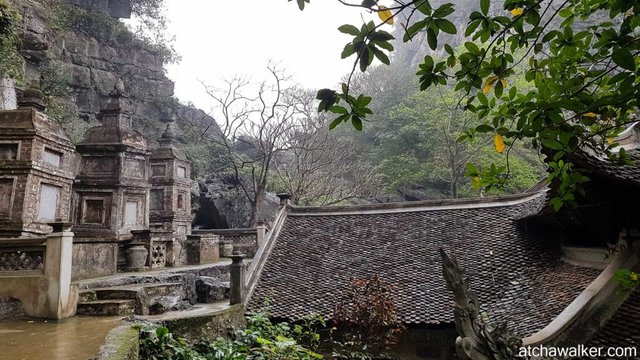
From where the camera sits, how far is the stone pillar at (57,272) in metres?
6.35

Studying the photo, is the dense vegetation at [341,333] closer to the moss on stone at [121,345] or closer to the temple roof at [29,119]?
the moss on stone at [121,345]

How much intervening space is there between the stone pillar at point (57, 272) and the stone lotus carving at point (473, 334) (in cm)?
575

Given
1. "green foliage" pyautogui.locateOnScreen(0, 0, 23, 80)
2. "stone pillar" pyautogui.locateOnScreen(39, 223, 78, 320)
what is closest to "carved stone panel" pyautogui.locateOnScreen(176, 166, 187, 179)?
"green foliage" pyautogui.locateOnScreen(0, 0, 23, 80)

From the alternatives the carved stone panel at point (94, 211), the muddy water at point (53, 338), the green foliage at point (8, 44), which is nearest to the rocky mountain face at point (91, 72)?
the green foliage at point (8, 44)

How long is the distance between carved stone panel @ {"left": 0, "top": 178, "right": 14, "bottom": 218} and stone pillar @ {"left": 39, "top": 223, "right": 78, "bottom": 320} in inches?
126

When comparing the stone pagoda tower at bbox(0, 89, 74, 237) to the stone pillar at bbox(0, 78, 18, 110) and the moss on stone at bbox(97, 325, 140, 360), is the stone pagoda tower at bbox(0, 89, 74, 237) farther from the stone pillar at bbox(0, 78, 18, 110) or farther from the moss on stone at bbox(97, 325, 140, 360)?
the stone pillar at bbox(0, 78, 18, 110)

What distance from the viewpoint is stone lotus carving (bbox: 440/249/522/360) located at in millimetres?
4324

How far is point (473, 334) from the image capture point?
174 inches

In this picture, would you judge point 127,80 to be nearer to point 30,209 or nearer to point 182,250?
point 182,250

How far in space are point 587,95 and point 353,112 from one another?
1.43 m

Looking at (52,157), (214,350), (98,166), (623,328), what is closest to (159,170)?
(98,166)

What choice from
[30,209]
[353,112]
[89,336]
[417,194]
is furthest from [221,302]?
[417,194]

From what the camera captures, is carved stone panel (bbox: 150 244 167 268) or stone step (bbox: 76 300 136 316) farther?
carved stone panel (bbox: 150 244 167 268)

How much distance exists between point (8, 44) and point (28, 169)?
30.6 ft
